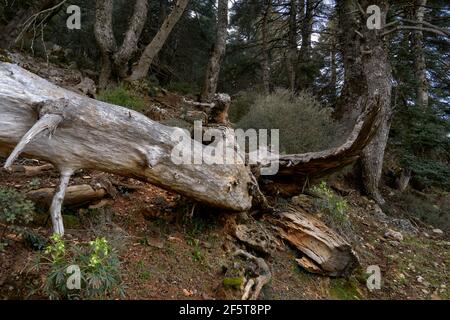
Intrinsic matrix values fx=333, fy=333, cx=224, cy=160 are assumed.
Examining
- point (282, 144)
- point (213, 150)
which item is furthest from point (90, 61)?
point (213, 150)

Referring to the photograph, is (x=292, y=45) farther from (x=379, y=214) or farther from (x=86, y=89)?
(x=86, y=89)

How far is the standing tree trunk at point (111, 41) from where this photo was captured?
320 inches

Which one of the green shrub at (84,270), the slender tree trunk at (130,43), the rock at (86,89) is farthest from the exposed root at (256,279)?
the slender tree trunk at (130,43)

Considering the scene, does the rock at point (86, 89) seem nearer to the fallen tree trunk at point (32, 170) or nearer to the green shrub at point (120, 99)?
the green shrub at point (120, 99)

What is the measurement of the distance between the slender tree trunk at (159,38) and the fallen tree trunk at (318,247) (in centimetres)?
625

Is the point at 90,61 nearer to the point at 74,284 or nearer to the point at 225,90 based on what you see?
the point at 225,90

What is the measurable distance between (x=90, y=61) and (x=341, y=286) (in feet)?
34.7

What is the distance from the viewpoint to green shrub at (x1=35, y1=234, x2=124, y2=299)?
7.89 ft

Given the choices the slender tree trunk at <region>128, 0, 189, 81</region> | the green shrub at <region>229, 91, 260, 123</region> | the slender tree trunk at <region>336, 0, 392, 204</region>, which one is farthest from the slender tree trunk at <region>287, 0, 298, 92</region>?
the slender tree trunk at <region>128, 0, 189, 81</region>

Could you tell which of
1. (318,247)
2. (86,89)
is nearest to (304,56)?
(86,89)

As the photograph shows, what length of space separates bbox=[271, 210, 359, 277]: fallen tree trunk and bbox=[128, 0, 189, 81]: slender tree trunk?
20.5 feet

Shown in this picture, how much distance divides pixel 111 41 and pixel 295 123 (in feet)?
16.6

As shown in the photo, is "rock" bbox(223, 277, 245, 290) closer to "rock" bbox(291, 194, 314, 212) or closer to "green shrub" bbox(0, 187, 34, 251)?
"green shrub" bbox(0, 187, 34, 251)

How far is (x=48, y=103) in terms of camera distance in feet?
9.49
